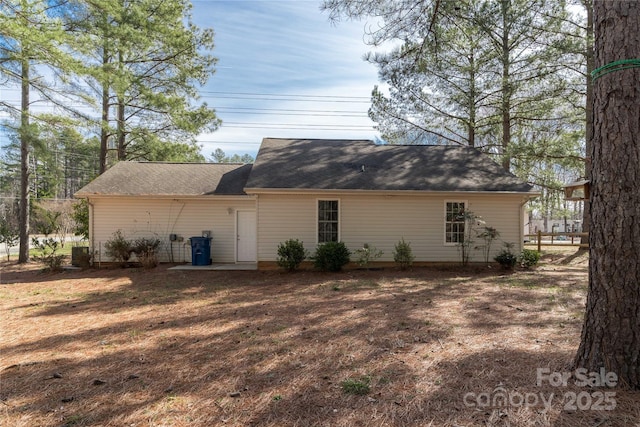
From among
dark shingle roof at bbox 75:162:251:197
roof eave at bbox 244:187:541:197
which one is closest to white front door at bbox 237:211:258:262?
dark shingle roof at bbox 75:162:251:197

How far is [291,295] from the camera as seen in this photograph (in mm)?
7348

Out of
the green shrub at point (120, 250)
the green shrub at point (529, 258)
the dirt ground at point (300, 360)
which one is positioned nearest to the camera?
the dirt ground at point (300, 360)

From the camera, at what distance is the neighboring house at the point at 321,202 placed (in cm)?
1085

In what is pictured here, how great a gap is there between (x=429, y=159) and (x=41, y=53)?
12.1m

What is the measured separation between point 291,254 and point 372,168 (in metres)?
4.25

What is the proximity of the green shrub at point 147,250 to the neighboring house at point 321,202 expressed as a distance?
0.39 metres

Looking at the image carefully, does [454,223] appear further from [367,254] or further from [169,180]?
[169,180]

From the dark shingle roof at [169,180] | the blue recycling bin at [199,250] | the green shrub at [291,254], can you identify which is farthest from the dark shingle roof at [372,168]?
the blue recycling bin at [199,250]

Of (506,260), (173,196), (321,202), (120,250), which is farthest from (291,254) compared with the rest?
(506,260)

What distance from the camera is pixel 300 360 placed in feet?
12.3

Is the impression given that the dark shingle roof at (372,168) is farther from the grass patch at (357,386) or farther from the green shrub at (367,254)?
the grass patch at (357,386)

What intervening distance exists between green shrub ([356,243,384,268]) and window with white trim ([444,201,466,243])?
2.36m

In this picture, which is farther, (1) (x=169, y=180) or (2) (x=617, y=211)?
(1) (x=169, y=180)

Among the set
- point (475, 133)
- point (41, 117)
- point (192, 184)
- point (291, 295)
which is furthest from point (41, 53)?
point (475, 133)
